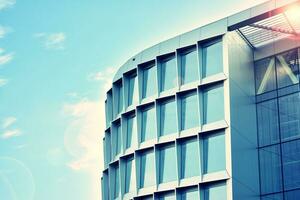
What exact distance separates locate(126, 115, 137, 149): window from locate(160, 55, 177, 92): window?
3880mm

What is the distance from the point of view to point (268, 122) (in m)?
47.0

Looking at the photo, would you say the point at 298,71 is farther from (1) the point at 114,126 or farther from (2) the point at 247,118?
(1) the point at 114,126

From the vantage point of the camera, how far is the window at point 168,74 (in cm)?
4812

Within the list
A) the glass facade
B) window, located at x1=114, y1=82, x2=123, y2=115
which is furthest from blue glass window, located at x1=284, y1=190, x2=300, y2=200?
window, located at x1=114, y1=82, x2=123, y2=115

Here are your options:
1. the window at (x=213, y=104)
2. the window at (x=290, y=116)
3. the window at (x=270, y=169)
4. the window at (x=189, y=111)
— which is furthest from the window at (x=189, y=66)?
the window at (x=270, y=169)

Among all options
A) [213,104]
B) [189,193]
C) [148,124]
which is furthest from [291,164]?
[148,124]

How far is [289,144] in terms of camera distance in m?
45.5

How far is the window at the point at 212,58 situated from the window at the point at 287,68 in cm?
464

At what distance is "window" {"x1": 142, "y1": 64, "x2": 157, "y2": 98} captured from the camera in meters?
49.4

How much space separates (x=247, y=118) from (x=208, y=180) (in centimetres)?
560

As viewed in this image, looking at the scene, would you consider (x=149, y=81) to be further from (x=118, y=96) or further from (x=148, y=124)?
(x=118, y=96)

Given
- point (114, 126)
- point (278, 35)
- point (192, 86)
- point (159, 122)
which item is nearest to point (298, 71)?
point (278, 35)

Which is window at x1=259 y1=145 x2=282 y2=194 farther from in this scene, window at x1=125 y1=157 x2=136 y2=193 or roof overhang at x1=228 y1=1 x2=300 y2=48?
window at x1=125 y1=157 x2=136 y2=193

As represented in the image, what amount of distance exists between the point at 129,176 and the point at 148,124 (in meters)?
4.19
